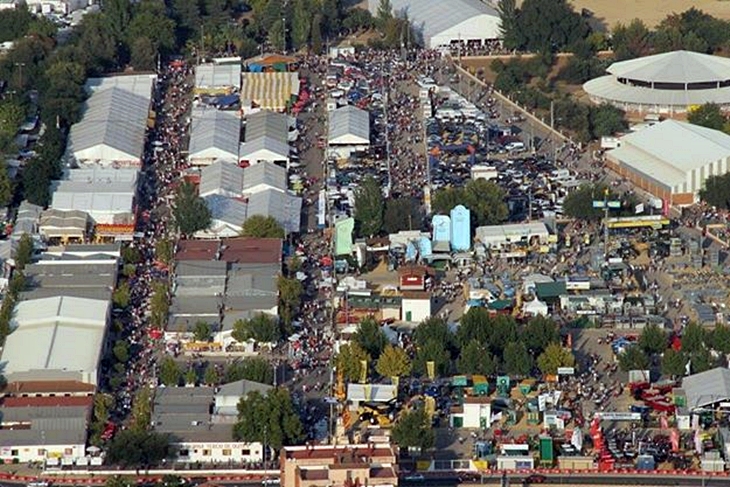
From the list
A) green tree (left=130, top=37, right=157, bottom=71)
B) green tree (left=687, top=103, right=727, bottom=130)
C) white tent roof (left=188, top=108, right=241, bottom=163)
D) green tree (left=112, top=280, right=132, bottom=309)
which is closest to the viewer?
green tree (left=112, top=280, right=132, bottom=309)

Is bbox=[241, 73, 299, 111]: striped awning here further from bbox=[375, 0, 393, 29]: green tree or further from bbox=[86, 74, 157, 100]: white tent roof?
bbox=[375, 0, 393, 29]: green tree

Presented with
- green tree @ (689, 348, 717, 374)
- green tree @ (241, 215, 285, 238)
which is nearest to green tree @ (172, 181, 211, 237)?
green tree @ (241, 215, 285, 238)

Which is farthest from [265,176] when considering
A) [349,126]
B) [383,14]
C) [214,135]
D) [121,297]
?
[383,14]

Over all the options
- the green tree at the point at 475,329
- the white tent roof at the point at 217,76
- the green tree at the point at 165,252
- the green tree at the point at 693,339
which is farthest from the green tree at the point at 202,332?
the white tent roof at the point at 217,76

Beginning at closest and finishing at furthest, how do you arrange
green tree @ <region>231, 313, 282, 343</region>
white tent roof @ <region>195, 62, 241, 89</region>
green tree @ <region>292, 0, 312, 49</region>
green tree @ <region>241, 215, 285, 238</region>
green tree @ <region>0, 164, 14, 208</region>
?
green tree @ <region>231, 313, 282, 343</region>
green tree @ <region>241, 215, 285, 238</region>
green tree @ <region>0, 164, 14, 208</region>
white tent roof @ <region>195, 62, 241, 89</region>
green tree @ <region>292, 0, 312, 49</region>

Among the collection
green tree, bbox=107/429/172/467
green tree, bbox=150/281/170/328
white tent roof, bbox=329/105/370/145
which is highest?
white tent roof, bbox=329/105/370/145

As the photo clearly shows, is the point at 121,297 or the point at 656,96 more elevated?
the point at 656,96

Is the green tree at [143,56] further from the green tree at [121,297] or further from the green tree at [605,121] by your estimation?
the green tree at [121,297]

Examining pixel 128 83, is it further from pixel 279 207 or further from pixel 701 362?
pixel 701 362
